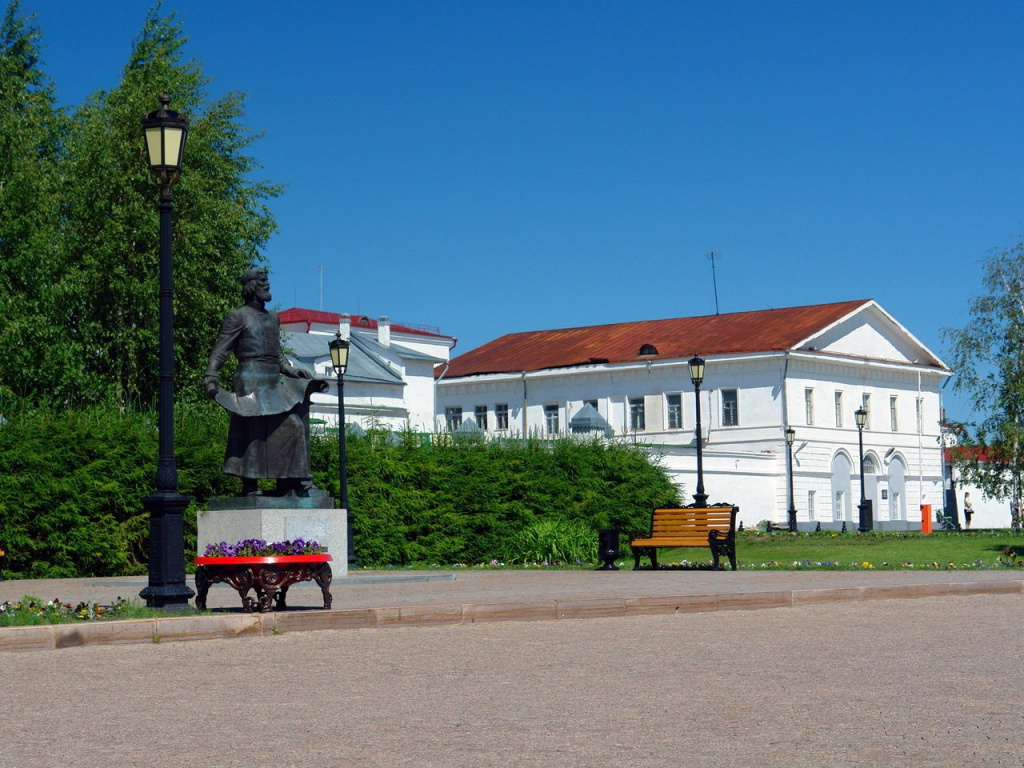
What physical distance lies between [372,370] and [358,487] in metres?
45.8

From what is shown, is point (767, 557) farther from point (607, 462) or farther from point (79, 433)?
point (79, 433)

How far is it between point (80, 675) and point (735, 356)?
62589 mm

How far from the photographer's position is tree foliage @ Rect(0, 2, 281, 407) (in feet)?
112

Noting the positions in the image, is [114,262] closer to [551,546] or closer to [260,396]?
[551,546]

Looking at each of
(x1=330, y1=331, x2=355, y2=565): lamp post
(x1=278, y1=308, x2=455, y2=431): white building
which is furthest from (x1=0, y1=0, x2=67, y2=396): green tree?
(x1=278, y1=308, x2=455, y2=431): white building

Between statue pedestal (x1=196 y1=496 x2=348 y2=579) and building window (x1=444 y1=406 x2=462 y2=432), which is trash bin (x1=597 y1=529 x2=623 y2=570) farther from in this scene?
building window (x1=444 y1=406 x2=462 y2=432)

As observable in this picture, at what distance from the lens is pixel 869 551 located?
30.8 meters

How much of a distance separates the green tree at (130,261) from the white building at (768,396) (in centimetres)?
3281

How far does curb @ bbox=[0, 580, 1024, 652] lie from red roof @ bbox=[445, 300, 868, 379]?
54.3 meters

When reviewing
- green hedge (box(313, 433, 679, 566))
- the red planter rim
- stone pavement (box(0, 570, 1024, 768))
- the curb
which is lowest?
→ stone pavement (box(0, 570, 1024, 768))

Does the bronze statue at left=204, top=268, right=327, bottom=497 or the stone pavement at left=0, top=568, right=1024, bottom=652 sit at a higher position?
the bronze statue at left=204, top=268, right=327, bottom=497

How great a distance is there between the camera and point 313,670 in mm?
9977

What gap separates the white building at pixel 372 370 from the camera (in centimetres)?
6875

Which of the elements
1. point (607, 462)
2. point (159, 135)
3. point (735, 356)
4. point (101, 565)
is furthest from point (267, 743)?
point (735, 356)
